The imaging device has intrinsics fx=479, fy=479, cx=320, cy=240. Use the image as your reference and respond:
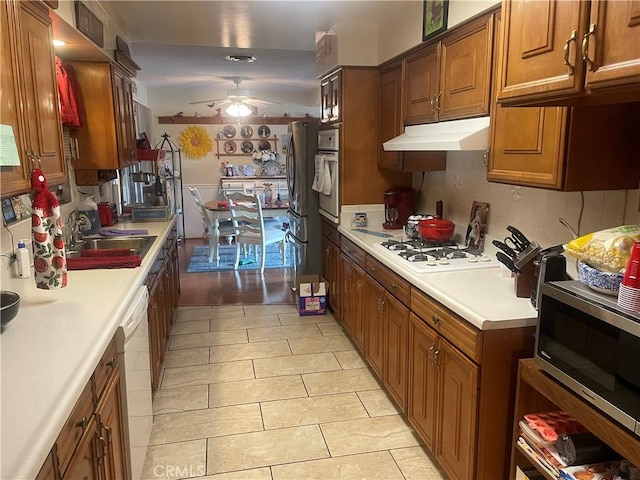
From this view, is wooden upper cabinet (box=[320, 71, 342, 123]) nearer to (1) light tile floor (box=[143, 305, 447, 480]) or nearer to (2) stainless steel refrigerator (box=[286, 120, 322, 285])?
(2) stainless steel refrigerator (box=[286, 120, 322, 285])

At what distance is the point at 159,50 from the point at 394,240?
335 cm

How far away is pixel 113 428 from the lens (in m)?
1.73

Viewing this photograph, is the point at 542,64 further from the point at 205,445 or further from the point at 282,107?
the point at 282,107

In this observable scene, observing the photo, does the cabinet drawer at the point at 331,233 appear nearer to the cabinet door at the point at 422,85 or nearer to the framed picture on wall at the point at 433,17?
the cabinet door at the point at 422,85

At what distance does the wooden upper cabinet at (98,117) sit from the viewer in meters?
3.19

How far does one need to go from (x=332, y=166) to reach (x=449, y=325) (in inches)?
87.7

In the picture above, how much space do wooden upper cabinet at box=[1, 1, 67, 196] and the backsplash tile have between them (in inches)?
87.6

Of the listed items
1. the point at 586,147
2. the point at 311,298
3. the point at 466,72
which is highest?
the point at 466,72

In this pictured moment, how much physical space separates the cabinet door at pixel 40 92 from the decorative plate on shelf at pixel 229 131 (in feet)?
20.1

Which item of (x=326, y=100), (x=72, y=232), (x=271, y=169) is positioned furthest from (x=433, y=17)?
(x=271, y=169)

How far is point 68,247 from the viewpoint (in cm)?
300

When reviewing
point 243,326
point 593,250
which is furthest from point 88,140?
point 593,250

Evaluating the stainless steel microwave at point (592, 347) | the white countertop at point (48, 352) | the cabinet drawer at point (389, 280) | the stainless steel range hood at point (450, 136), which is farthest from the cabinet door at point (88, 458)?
the stainless steel range hood at point (450, 136)

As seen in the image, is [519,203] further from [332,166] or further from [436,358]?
[332,166]
